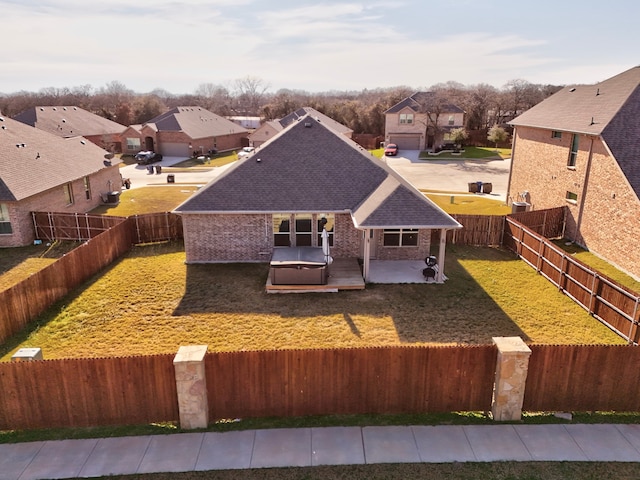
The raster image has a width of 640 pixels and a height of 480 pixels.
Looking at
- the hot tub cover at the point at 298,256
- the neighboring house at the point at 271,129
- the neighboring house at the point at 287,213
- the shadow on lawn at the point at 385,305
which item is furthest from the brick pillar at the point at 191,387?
the neighboring house at the point at 271,129

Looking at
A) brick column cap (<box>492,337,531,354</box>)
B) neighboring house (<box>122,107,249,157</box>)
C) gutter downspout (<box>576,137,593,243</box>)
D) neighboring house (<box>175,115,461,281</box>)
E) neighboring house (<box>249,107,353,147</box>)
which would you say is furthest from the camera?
neighboring house (<box>249,107,353,147</box>)

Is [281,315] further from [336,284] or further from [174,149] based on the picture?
[174,149]

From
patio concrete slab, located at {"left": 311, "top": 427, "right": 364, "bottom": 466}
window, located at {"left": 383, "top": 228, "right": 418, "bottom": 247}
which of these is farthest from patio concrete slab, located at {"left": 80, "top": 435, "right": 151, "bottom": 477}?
window, located at {"left": 383, "top": 228, "right": 418, "bottom": 247}

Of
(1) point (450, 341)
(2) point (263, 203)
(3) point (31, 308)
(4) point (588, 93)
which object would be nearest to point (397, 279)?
(1) point (450, 341)

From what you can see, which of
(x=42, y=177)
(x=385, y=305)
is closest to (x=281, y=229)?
(x=385, y=305)

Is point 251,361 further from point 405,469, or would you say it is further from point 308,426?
point 405,469

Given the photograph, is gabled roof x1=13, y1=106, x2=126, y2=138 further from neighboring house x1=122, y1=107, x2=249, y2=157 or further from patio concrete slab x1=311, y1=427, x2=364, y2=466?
patio concrete slab x1=311, y1=427, x2=364, y2=466
